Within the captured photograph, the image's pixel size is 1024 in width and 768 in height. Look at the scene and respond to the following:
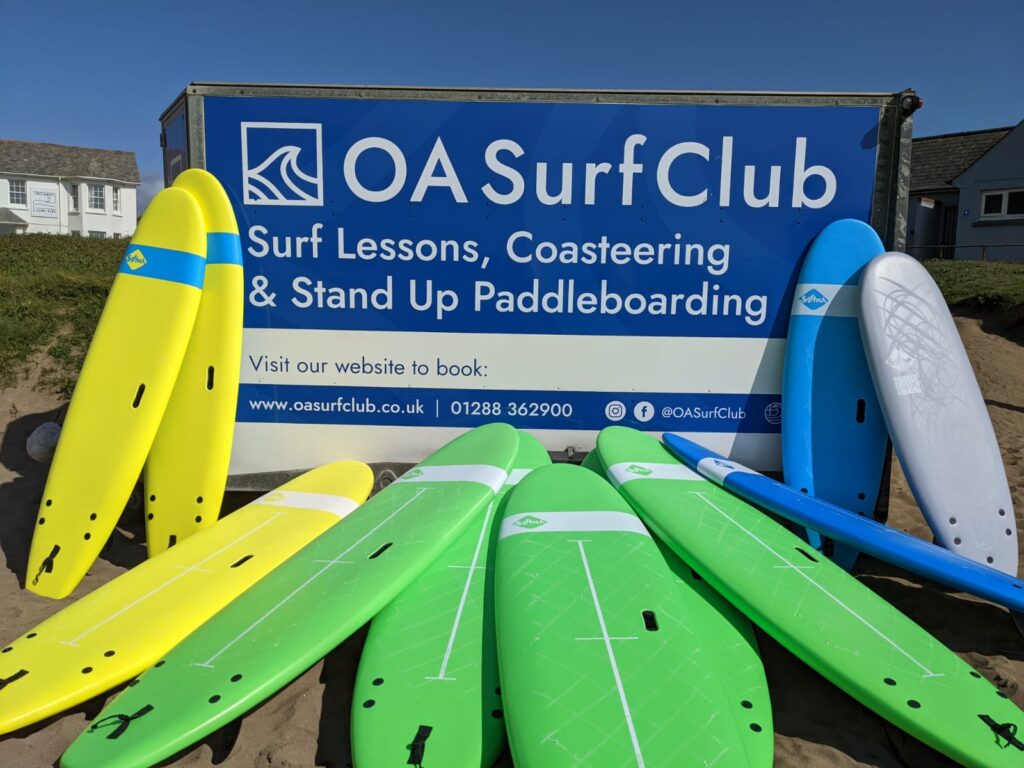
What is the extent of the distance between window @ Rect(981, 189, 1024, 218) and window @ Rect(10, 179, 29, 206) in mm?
40793

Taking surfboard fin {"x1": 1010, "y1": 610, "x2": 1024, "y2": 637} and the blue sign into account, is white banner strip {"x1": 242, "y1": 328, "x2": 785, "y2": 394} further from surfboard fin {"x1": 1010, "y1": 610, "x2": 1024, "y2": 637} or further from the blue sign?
surfboard fin {"x1": 1010, "y1": 610, "x2": 1024, "y2": 637}

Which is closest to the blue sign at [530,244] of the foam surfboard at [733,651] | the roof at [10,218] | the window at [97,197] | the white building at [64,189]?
the foam surfboard at [733,651]

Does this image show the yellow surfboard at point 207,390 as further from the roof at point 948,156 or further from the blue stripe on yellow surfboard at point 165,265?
the roof at point 948,156

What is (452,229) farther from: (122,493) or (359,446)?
(122,493)

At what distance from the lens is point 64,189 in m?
32.7

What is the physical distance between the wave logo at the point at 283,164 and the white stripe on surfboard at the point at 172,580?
1620 millimetres

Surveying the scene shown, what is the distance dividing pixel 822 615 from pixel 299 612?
1.89 metres

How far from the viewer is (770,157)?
3.28 meters

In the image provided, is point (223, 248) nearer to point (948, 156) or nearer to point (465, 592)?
point (465, 592)

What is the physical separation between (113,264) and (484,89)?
9034mm

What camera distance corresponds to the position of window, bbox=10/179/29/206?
32.1 metres

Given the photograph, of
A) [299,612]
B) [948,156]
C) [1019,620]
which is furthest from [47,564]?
[948,156]

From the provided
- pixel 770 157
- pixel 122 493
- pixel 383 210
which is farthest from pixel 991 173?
pixel 122 493

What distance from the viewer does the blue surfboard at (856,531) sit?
2559mm
